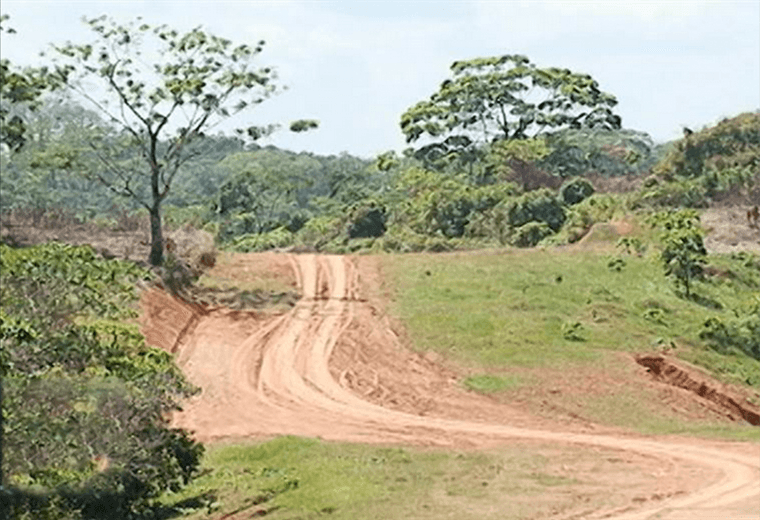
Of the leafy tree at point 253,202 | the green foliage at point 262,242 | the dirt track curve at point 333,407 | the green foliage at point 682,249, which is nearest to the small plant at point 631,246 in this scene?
the green foliage at point 682,249

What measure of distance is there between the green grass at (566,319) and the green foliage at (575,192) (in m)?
16.0

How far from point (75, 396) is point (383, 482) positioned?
18.6ft

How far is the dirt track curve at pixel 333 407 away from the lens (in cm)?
1834

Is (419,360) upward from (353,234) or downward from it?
downward

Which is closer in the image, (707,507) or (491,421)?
(707,507)

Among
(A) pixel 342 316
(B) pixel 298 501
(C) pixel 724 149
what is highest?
(C) pixel 724 149

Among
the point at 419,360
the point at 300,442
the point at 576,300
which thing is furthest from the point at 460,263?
the point at 300,442

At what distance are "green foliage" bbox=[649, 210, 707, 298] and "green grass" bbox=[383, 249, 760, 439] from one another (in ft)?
1.84

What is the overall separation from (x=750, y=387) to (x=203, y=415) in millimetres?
14437

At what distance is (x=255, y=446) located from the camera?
2261cm

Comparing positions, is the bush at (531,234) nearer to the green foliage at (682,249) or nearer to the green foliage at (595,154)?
the green foliage at (682,249)

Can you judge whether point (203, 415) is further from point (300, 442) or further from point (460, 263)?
point (460, 263)

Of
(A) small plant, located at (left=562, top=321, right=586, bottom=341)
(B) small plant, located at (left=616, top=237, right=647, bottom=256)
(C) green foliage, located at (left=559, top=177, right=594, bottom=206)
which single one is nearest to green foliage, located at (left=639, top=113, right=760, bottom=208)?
(C) green foliage, located at (left=559, top=177, right=594, bottom=206)

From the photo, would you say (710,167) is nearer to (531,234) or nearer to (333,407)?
(531,234)
